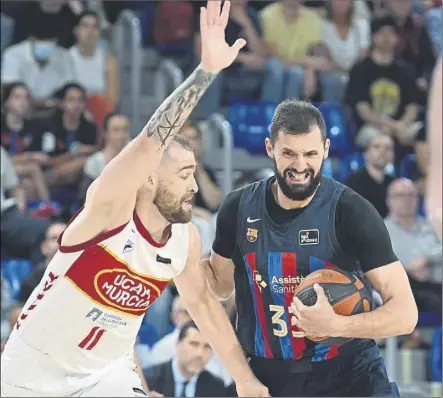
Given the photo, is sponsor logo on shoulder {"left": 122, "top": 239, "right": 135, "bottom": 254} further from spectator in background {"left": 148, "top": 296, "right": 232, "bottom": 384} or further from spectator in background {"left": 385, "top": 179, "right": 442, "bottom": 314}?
spectator in background {"left": 385, "top": 179, "right": 442, "bottom": 314}

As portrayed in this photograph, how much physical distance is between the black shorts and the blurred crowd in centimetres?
273

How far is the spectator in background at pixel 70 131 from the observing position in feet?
32.5

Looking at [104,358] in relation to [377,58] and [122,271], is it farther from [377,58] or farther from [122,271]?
[377,58]

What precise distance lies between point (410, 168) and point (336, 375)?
5.50 m

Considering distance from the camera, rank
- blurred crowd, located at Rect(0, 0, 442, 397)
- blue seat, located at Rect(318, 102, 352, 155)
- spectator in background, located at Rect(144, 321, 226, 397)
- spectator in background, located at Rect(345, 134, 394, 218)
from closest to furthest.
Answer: spectator in background, located at Rect(144, 321, 226, 397) < blurred crowd, located at Rect(0, 0, 442, 397) < spectator in background, located at Rect(345, 134, 394, 218) < blue seat, located at Rect(318, 102, 352, 155)

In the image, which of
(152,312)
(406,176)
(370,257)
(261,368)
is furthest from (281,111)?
(406,176)

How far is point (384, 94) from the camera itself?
11.0m

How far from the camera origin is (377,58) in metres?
11.0

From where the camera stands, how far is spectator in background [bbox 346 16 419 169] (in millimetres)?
10633

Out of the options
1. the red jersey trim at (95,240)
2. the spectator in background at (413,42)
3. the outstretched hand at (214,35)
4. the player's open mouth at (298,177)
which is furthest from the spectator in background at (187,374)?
the spectator in background at (413,42)

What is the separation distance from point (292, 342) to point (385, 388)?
0.51m

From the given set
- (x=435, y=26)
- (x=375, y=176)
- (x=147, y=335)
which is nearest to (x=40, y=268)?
(x=147, y=335)

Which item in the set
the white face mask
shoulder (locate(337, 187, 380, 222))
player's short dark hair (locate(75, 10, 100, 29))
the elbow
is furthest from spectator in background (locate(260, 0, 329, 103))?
the elbow

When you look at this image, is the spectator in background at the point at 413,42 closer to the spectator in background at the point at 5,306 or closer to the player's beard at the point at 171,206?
the spectator in background at the point at 5,306
